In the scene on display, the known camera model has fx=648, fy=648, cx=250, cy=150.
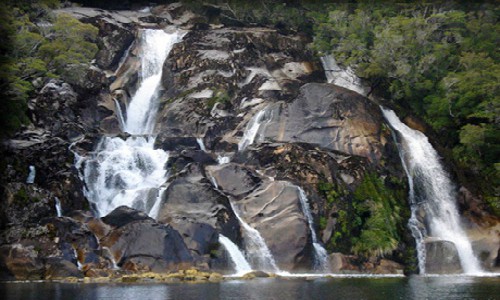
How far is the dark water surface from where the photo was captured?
26484mm

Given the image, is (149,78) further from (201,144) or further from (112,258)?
(112,258)

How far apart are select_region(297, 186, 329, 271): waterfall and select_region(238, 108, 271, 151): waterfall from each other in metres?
7.90

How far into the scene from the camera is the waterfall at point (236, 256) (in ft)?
125

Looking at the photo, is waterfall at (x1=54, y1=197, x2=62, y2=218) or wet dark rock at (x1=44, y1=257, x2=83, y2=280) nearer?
wet dark rock at (x1=44, y1=257, x2=83, y2=280)

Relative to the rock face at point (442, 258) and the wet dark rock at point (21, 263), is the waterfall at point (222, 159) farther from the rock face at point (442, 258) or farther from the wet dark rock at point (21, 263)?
the wet dark rock at point (21, 263)

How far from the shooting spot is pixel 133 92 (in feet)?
183

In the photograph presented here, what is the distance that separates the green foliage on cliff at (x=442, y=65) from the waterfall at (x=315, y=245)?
46.6ft

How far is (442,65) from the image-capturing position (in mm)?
55094

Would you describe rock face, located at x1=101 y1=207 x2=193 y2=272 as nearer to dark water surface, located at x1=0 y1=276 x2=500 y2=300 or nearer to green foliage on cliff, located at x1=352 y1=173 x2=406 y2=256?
dark water surface, located at x1=0 y1=276 x2=500 y2=300

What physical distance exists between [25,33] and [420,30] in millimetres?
31834

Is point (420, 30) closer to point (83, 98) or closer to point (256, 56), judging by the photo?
point (256, 56)

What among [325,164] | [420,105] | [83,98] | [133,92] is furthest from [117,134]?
[420,105]

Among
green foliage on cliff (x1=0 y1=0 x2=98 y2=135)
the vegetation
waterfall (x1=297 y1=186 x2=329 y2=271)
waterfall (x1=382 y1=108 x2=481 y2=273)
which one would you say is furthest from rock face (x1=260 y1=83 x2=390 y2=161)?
green foliage on cliff (x1=0 y1=0 x2=98 y2=135)

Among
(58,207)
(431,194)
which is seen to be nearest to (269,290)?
(58,207)
